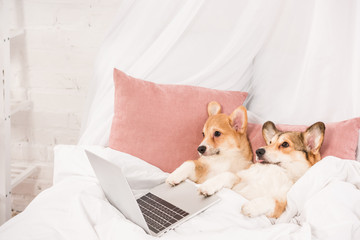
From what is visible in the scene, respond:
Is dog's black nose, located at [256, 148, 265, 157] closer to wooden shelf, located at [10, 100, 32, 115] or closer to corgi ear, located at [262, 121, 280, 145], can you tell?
corgi ear, located at [262, 121, 280, 145]

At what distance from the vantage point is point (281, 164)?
1443 millimetres

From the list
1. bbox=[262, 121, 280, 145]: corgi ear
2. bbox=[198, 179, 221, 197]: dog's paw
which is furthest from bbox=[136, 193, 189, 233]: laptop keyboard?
bbox=[262, 121, 280, 145]: corgi ear

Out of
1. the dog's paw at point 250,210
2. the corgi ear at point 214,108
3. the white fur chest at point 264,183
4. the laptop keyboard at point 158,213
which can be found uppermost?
the corgi ear at point 214,108

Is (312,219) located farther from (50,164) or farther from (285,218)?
(50,164)

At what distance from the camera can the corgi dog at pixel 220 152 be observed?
1517mm

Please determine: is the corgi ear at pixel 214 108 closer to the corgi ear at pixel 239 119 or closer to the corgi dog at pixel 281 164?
the corgi ear at pixel 239 119

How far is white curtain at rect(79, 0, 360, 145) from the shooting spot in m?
1.65

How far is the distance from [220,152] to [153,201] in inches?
12.4

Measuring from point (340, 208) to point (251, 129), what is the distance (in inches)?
21.3

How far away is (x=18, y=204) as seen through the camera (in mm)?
2482

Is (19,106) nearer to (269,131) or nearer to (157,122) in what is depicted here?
(157,122)

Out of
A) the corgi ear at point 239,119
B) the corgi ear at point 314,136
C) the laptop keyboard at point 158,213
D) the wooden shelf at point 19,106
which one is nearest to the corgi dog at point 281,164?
the corgi ear at point 314,136

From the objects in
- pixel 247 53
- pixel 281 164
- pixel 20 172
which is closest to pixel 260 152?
pixel 281 164

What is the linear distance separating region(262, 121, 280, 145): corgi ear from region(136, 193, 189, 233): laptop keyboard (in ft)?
1.46
